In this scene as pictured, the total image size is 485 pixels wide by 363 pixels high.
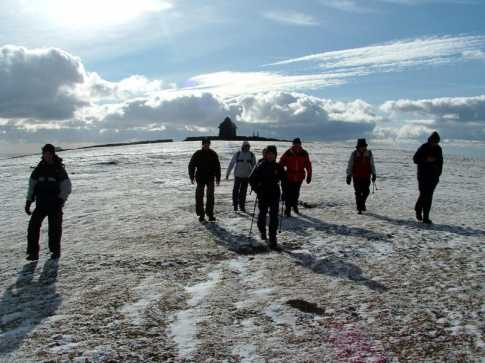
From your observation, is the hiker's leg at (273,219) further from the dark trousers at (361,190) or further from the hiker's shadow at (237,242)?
the dark trousers at (361,190)

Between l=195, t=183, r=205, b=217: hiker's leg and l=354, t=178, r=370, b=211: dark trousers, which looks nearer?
l=195, t=183, r=205, b=217: hiker's leg

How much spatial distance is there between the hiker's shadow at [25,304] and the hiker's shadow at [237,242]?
355 cm

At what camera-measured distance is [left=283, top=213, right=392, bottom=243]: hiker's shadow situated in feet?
33.9

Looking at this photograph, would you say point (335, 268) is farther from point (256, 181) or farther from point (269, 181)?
point (256, 181)

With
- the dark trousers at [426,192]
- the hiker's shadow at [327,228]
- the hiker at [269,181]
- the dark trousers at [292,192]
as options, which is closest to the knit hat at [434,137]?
the dark trousers at [426,192]

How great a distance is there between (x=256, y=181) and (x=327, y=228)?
2.70 m

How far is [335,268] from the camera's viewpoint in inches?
317

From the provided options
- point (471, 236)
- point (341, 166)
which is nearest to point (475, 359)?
point (471, 236)

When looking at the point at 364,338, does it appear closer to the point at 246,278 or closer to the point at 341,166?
the point at 246,278

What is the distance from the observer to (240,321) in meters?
5.93

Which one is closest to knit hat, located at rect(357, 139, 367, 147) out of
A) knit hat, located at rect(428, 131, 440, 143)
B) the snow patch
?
knit hat, located at rect(428, 131, 440, 143)

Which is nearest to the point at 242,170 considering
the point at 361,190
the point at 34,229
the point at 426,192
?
the point at 361,190

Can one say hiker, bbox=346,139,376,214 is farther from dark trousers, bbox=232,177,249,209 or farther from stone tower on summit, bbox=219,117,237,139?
stone tower on summit, bbox=219,117,237,139

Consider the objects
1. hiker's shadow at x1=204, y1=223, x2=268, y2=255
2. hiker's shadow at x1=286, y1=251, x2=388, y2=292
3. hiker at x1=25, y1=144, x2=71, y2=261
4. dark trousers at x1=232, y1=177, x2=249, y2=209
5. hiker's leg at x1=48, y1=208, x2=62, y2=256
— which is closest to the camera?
hiker's shadow at x1=286, y1=251, x2=388, y2=292
